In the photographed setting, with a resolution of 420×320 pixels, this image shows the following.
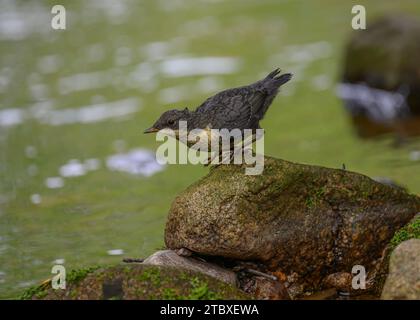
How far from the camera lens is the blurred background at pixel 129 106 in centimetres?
966

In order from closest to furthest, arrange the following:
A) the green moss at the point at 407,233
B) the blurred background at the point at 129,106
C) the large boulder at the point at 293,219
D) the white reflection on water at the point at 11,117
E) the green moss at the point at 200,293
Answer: the green moss at the point at 200,293 < the large boulder at the point at 293,219 < the green moss at the point at 407,233 < the blurred background at the point at 129,106 < the white reflection on water at the point at 11,117

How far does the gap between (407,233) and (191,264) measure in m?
1.91

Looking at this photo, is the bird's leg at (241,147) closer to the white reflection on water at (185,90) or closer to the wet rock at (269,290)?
the wet rock at (269,290)

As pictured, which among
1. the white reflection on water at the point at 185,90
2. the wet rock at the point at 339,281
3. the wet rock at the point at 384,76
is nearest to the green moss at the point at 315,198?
the wet rock at the point at 339,281

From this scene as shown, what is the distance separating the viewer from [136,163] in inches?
483

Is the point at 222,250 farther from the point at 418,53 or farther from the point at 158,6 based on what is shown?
the point at 158,6

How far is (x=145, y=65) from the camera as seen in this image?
16969mm

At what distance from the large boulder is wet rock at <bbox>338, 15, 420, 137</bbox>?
23.6 feet

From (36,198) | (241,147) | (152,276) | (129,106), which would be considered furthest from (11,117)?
(152,276)

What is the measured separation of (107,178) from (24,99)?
4.55 meters

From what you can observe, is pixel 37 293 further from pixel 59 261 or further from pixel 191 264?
pixel 59 261

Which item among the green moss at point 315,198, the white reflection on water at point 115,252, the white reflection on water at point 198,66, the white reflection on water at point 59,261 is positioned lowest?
the white reflection on water at point 59,261

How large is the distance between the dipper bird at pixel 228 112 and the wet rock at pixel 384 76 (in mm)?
6906

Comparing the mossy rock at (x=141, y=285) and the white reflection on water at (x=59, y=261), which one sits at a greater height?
the mossy rock at (x=141, y=285)
